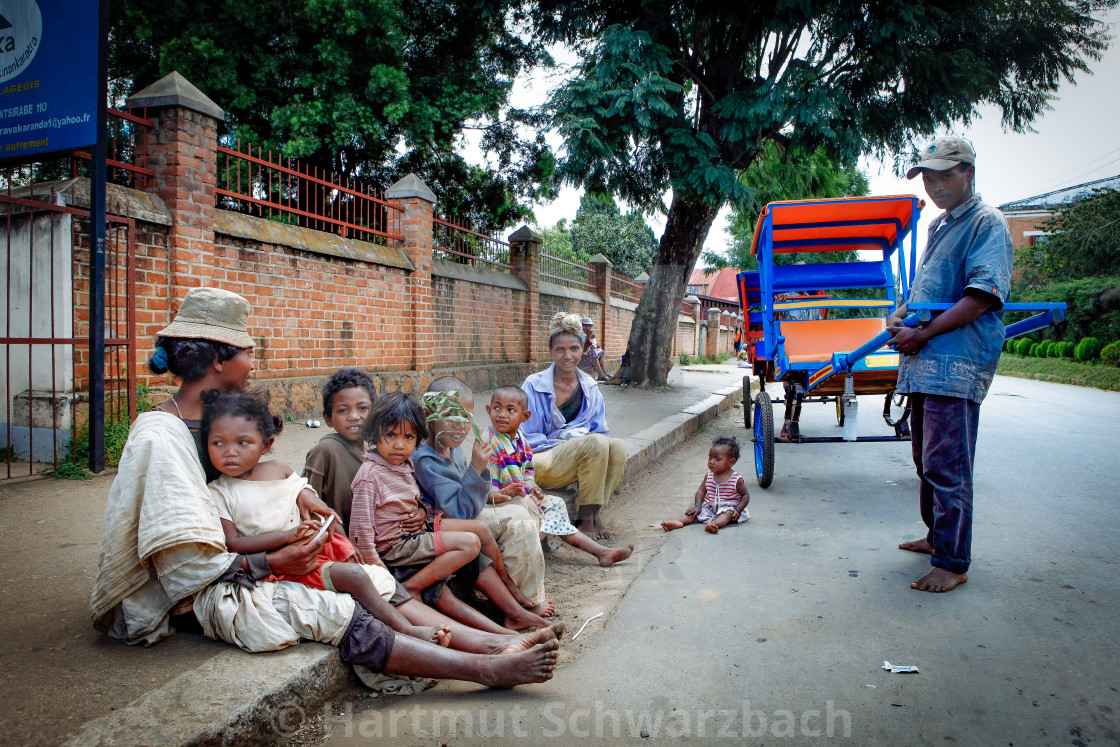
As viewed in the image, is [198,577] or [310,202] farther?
[310,202]

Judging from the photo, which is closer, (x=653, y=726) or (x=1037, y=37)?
(x=653, y=726)

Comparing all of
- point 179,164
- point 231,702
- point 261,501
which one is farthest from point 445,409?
point 179,164

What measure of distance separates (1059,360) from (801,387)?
2031 cm

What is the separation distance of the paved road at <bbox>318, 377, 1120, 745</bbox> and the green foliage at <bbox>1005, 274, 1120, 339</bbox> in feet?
63.6

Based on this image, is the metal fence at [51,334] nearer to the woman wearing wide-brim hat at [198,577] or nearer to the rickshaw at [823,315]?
the woman wearing wide-brim hat at [198,577]

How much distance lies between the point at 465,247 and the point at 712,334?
19306mm

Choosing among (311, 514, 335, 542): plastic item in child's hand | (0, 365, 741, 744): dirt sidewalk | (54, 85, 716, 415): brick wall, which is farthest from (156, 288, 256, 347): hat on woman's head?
(54, 85, 716, 415): brick wall

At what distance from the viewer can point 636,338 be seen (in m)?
12.4

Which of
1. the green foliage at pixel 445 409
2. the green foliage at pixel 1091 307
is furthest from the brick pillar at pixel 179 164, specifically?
the green foliage at pixel 1091 307

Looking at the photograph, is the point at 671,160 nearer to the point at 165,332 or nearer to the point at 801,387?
the point at 801,387

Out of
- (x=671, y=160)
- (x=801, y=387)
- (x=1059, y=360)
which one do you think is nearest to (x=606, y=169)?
(x=671, y=160)

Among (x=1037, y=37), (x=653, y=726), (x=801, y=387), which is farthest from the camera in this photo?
(x=1037, y=37)

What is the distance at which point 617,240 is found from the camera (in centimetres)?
2767

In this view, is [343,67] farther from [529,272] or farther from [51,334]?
[51,334]
